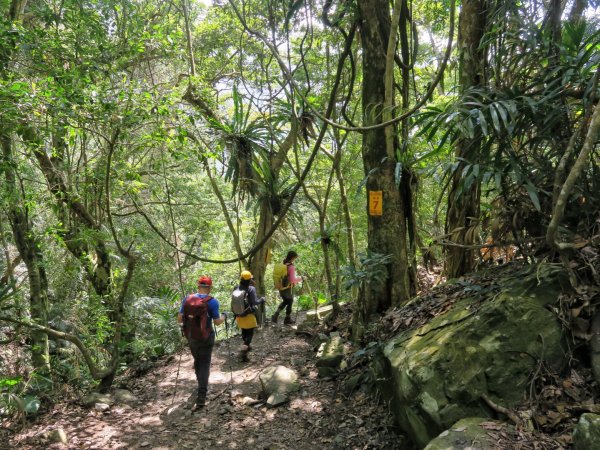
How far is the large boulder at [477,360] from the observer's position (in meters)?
2.82

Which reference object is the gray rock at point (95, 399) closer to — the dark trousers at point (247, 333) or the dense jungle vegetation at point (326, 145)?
the dense jungle vegetation at point (326, 145)

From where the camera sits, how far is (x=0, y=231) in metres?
5.55

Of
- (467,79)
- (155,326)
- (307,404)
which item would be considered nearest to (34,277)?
(155,326)

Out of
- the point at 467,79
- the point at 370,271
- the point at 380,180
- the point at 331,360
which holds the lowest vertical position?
the point at 331,360

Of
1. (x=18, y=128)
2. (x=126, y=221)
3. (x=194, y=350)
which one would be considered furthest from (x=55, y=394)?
(x=126, y=221)

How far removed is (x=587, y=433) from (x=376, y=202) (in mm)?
3478

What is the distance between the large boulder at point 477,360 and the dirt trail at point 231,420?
50 cm

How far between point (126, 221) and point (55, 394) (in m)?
4.98

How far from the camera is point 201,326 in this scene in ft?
16.8

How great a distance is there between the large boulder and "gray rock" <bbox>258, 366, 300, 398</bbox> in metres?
1.91

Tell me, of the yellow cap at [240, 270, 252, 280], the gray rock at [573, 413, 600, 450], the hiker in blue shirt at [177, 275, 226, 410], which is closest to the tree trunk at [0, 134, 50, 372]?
the hiker in blue shirt at [177, 275, 226, 410]

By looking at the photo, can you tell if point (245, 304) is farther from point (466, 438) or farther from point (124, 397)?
point (466, 438)

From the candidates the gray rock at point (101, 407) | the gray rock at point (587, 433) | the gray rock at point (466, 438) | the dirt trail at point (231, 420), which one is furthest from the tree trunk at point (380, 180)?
the gray rock at point (101, 407)

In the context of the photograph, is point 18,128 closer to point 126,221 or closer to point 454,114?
point 454,114
